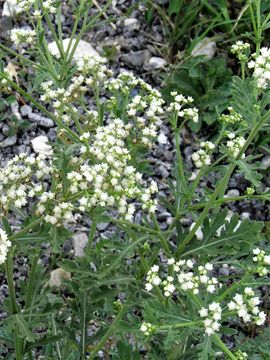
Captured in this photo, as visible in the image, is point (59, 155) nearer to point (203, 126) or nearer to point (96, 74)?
point (96, 74)

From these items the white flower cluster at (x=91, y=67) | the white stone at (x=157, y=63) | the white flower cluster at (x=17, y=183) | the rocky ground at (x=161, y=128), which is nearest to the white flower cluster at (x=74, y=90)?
the white flower cluster at (x=91, y=67)

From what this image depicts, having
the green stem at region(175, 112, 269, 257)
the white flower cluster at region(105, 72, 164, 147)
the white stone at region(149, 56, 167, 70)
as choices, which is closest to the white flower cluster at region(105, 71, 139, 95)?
the white flower cluster at region(105, 72, 164, 147)

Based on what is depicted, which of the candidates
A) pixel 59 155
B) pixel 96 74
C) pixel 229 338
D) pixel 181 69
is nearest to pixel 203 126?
pixel 181 69

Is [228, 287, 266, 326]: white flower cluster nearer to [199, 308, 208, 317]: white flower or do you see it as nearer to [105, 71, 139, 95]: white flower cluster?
[199, 308, 208, 317]: white flower

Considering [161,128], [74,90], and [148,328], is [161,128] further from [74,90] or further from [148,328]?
[148,328]

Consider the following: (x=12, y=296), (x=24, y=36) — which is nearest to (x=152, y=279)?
(x=12, y=296)
